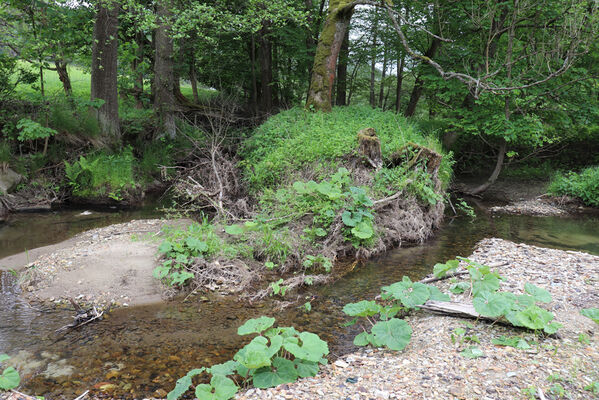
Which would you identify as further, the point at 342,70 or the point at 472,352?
the point at 342,70

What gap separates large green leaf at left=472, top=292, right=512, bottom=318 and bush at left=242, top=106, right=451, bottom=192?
4774 mm

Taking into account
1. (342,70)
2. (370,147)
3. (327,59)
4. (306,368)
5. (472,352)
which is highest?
(342,70)

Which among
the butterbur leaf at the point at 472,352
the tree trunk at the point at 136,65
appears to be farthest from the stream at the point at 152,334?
the tree trunk at the point at 136,65

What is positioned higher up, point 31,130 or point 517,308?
point 31,130

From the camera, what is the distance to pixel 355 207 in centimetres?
752

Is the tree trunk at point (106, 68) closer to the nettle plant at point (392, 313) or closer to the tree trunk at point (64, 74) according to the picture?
the tree trunk at point (64, 74)

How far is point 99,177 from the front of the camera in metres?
10.9

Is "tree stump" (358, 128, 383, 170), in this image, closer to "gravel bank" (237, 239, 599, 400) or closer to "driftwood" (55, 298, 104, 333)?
"gravel bank" (237, 239, 599, 400)

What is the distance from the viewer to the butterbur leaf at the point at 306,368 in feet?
11.3

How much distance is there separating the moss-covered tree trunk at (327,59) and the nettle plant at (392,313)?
882 centimetres

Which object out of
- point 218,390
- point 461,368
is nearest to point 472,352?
point 461,368

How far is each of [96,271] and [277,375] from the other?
3956 mm

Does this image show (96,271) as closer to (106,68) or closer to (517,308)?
(517,308)

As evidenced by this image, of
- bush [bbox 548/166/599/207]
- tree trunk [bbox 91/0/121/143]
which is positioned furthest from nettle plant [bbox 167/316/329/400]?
bush [bbox 548/166/599/207]
